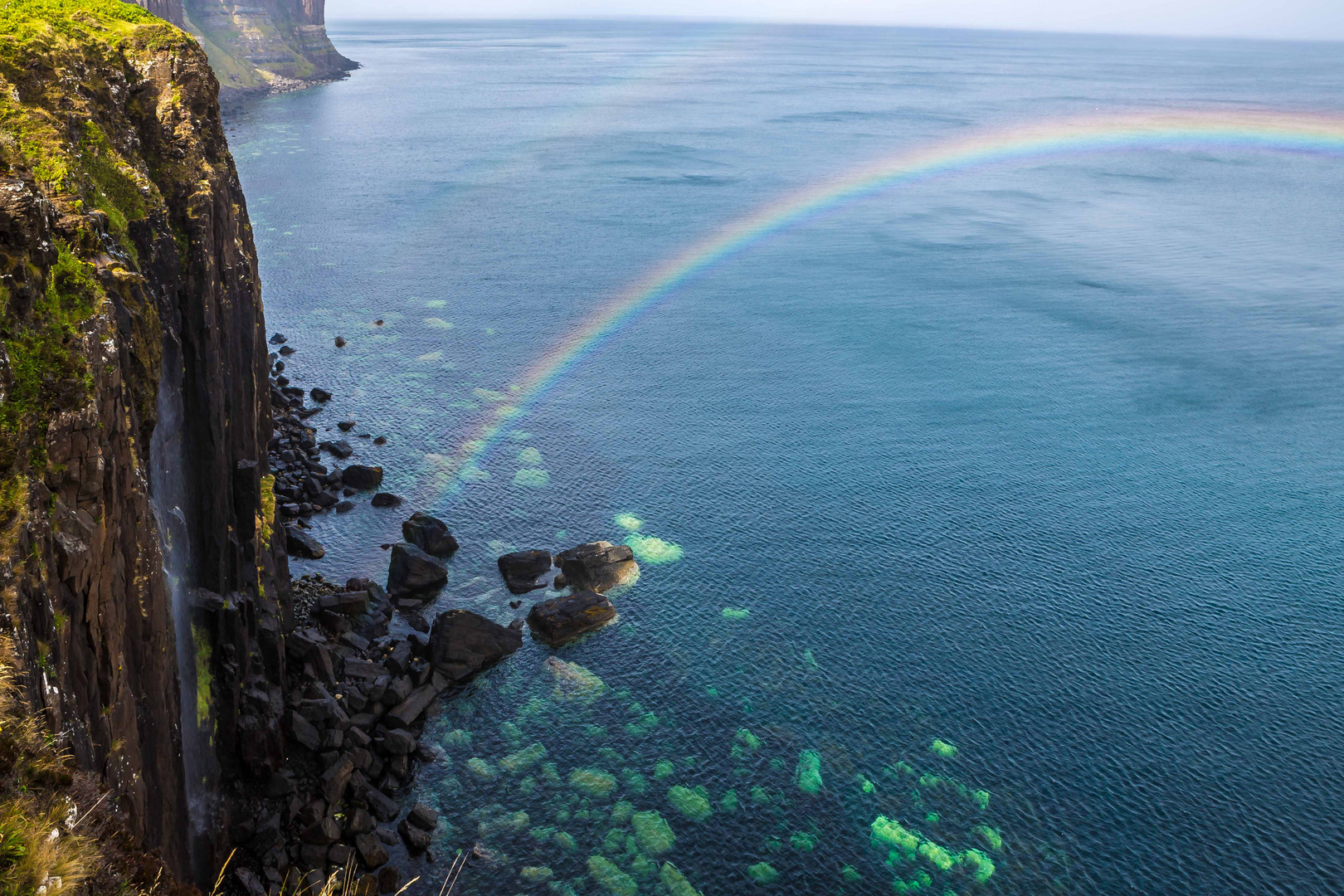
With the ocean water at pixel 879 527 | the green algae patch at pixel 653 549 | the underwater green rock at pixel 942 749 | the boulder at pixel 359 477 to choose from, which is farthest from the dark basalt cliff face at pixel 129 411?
the underwater green rock at pixel 942 749

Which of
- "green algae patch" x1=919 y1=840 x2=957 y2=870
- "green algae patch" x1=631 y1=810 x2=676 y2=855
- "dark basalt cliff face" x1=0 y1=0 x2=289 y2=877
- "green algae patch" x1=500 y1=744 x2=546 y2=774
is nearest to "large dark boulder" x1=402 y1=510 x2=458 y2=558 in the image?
"dark basalt cliff face" x1=0 y1=0 x2=289 y2=877

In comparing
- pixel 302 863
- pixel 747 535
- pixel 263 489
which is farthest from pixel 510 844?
pixel 747 535

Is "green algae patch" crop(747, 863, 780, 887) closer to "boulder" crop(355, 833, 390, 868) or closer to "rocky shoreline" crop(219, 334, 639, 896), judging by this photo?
"rocky shoreline" crop(219, 334, 639, 896)

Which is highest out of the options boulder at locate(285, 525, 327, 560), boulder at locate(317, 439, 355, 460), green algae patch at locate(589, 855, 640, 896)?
green algae patch at locate(589, 855, 640, 896)

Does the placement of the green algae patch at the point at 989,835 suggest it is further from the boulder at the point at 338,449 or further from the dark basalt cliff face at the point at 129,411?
the boulder at the point at 338,449

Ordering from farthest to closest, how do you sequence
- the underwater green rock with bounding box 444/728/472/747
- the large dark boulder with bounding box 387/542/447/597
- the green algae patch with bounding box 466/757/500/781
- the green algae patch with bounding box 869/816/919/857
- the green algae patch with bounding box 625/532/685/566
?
the green algae patch with bounding box 625/532/685/566, the large dark boulder with bounding box 387/542/447/597, the underwater green rock with bounding box 444/728/472/747, the green algae patch with bounding box 466/757/500/781, the green algae patch with bounding box 869/816/919/857

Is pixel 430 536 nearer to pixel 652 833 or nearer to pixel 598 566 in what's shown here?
pixel 598 566

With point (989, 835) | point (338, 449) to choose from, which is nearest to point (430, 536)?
point (338, 449)
